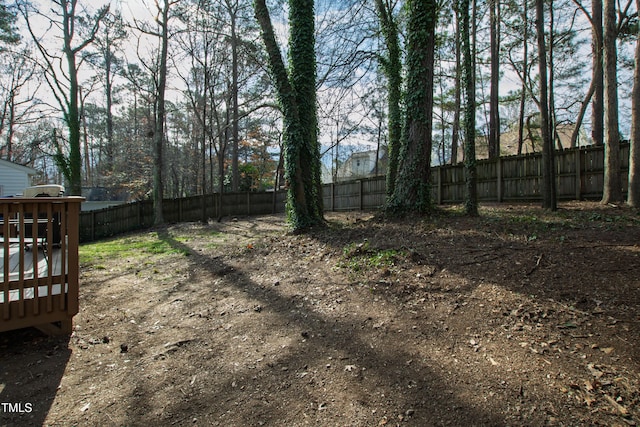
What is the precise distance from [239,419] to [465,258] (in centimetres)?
312

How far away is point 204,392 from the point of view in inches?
94.6

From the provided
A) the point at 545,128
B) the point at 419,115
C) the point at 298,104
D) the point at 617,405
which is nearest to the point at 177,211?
the point at 298,104

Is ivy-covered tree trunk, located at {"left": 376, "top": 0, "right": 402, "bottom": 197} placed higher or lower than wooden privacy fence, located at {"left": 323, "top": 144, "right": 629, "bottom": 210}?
higher

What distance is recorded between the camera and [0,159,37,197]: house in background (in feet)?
49.3

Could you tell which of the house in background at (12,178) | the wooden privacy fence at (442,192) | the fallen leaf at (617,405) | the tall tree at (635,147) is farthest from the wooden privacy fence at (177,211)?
the fallen leaf at (617,405)

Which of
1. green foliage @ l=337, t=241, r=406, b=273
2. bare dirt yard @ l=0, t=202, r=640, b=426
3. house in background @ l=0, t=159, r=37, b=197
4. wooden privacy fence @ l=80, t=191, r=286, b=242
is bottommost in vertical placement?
bare dirt yard @ l=0, t=202, r=640, b=426

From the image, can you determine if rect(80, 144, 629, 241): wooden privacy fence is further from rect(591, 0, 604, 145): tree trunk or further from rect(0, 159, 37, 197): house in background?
rect(0, 159, 37, 197): house in background

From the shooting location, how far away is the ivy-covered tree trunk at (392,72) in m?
8.97

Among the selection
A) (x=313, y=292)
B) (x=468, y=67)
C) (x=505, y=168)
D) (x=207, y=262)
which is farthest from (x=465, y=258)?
(x=505, y=168)

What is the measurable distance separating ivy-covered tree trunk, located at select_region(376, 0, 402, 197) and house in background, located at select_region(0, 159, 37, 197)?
16455 millimetres

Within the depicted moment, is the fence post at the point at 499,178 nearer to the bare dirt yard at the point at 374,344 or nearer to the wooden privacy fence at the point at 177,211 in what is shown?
the bare dirt yard at the point at 374,344

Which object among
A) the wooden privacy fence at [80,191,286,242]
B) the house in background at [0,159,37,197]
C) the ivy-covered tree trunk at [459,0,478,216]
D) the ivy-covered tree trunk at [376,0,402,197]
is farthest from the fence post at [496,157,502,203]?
the house in background at [0,159,37,197]

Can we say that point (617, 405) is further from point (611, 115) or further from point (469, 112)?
point (611, 115)

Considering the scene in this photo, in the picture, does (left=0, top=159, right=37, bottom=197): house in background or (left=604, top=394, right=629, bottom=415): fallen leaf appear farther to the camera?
(left=0, top=159, right=37, bottom=197): house in background
